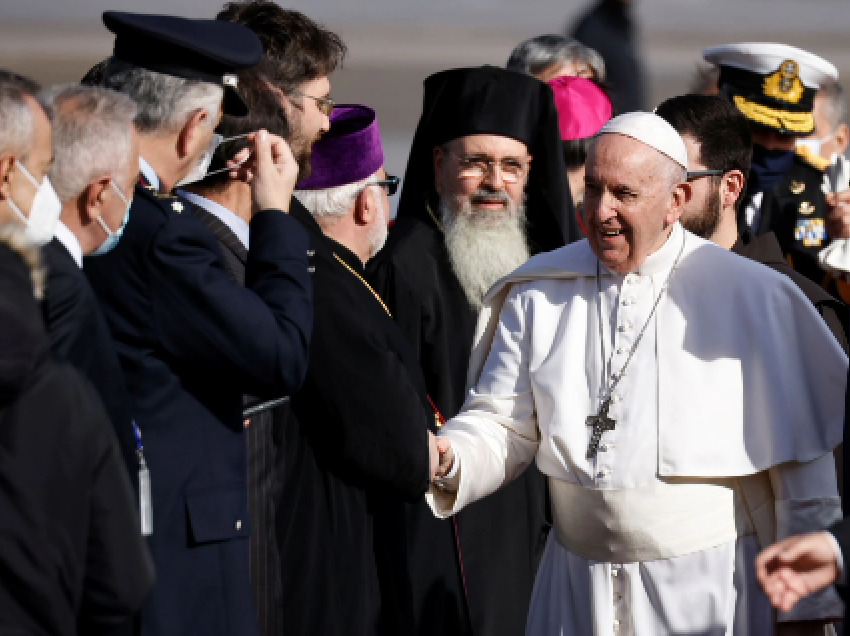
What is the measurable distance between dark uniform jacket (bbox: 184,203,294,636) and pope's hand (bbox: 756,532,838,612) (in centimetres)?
145

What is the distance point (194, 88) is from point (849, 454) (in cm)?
171

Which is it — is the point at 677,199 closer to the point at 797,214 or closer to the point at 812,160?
the point at 797,214

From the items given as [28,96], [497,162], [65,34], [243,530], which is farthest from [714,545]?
[65,34]

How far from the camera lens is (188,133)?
142 inches

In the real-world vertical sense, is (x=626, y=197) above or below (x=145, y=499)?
above

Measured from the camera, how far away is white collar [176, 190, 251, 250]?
152 inches

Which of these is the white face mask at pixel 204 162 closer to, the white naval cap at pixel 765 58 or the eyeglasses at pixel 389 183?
the eyeglasses at pixel 389 183

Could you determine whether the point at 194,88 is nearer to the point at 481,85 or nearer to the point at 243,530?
the point at 243,530

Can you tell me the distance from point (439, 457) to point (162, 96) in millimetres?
1146

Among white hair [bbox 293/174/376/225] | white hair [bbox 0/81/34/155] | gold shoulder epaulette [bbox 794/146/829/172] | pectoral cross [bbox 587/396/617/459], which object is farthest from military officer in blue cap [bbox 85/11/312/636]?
gold shoulder epaulette [bbox 794/146/829/172]

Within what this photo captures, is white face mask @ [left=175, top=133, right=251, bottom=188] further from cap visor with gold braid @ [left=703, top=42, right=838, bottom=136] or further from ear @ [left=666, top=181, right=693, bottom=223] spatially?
cap visor with gold braid @ [left=703, top=42, right=838, bottom=136]

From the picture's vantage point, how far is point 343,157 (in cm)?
516

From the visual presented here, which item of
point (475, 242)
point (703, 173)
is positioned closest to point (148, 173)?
point (703, 173)

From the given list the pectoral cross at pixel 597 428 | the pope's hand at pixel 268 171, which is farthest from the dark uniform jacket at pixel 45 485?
the pectoral cross at pixel 597 428
